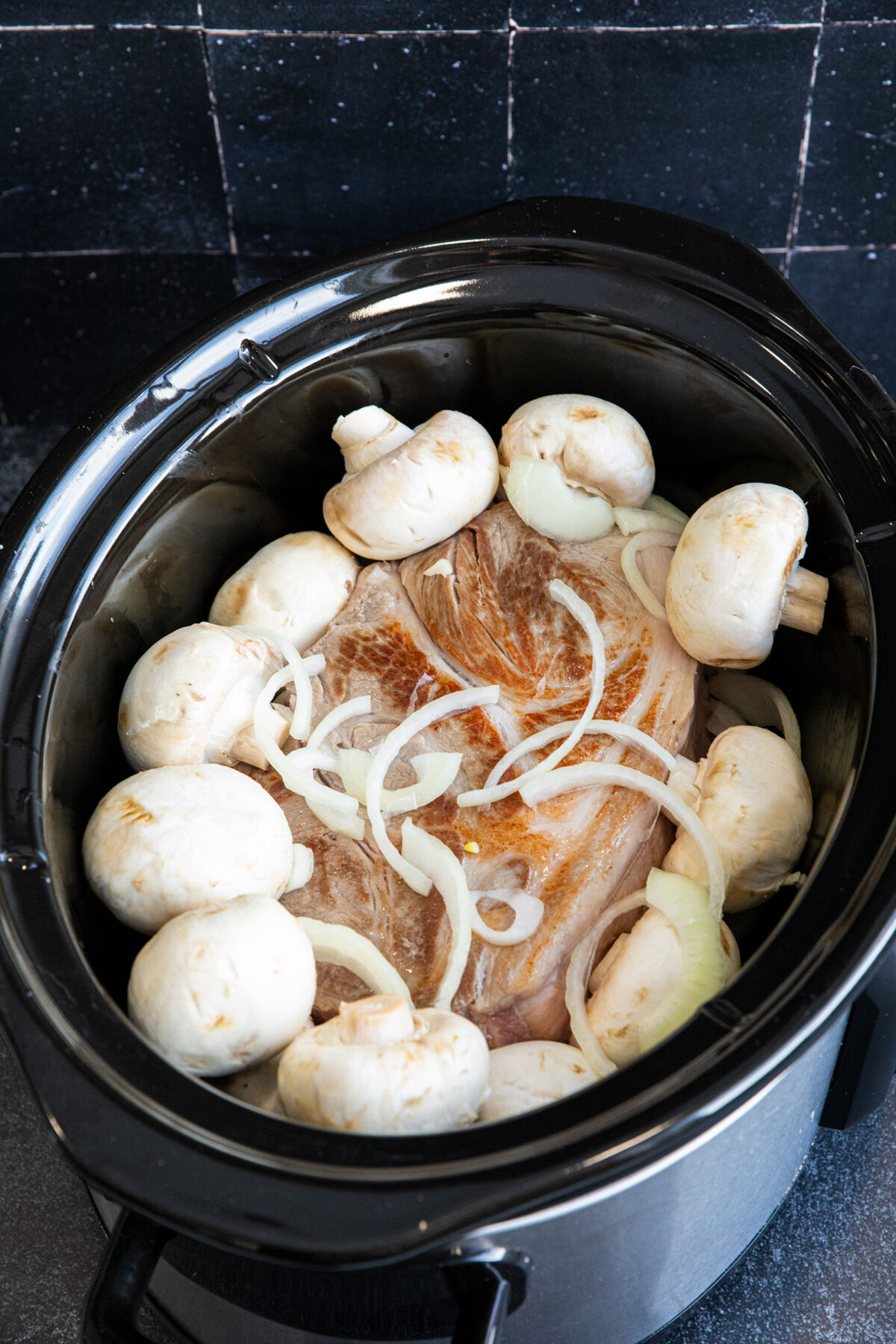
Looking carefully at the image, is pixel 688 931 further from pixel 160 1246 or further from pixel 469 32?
pixel 469 32

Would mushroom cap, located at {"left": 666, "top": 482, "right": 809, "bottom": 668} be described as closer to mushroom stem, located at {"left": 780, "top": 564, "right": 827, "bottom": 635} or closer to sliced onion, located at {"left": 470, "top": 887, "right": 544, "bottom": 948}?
mushroom stem, located at {"left": 780, "top": 564, "right": 827, "bottom": 635}

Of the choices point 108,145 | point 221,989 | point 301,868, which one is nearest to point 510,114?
point 108,145

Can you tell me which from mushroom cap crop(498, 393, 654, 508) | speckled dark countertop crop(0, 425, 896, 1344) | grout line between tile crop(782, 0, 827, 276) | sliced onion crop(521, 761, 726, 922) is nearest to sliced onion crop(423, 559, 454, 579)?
mushroom cap crop(498, 393, 654, 508)

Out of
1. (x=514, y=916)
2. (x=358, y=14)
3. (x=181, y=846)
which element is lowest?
(x=514, y=916)

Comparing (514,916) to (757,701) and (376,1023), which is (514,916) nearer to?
(376,1023)

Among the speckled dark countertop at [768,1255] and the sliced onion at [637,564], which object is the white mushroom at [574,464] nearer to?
the sliced onion at [637,564]

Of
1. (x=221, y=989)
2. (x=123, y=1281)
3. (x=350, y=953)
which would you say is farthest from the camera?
(x=350, y=953)

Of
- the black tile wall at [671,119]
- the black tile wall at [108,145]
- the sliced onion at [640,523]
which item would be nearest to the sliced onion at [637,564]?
the sliced onion at [640,523]
